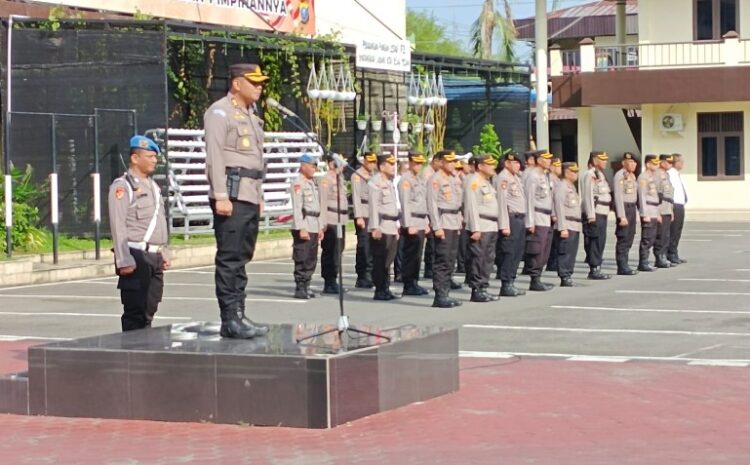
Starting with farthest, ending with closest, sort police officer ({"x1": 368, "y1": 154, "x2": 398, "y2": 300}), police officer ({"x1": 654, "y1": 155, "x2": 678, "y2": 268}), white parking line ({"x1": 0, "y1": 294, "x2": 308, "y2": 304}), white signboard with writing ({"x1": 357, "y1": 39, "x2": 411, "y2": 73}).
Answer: white signboard with writing ({"x1": 357, "y1": 39, "x2": 411, "y2": 73}) < police officer ({"x1": 654, "y1": 155, "x2": 678, "y2": 268}) < white parking line ({"x1": 0, "y1": 294, "x2": 308, "y2": 304}) < police officer ({"x1": 368, "y1": 154, "x2": 398, "y2": 300})

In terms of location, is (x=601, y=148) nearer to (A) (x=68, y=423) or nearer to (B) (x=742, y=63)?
(B) (x=742, y=63)

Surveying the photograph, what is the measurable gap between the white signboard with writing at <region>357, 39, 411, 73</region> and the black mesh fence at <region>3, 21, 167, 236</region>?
3.44m

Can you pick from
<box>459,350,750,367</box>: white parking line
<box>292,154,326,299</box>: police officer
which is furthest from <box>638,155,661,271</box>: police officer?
<box>459,350,750,367</box>: white parking line

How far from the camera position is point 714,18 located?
132ft

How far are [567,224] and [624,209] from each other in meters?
1.94

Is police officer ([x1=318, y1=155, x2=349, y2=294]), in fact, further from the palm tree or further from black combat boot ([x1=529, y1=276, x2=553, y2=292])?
the palm tree

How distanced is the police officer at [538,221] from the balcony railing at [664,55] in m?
20.7

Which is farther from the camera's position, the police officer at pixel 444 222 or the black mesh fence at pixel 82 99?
the black mesh fence at pixel 82 99

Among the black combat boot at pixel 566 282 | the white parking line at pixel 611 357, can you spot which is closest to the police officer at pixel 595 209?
the black combat boot at pixel 566 282

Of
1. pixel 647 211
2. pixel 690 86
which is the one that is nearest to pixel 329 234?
pixel 647 211

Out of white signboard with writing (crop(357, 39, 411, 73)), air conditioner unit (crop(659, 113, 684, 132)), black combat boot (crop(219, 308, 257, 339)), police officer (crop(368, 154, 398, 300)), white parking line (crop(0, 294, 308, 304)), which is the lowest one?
white parking line (crop(0, 294, 308, 304))

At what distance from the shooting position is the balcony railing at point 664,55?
38.6m

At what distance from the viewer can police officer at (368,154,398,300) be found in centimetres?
1792

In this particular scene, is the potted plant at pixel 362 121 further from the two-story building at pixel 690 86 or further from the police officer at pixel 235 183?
the police officer at pixel 235 183
